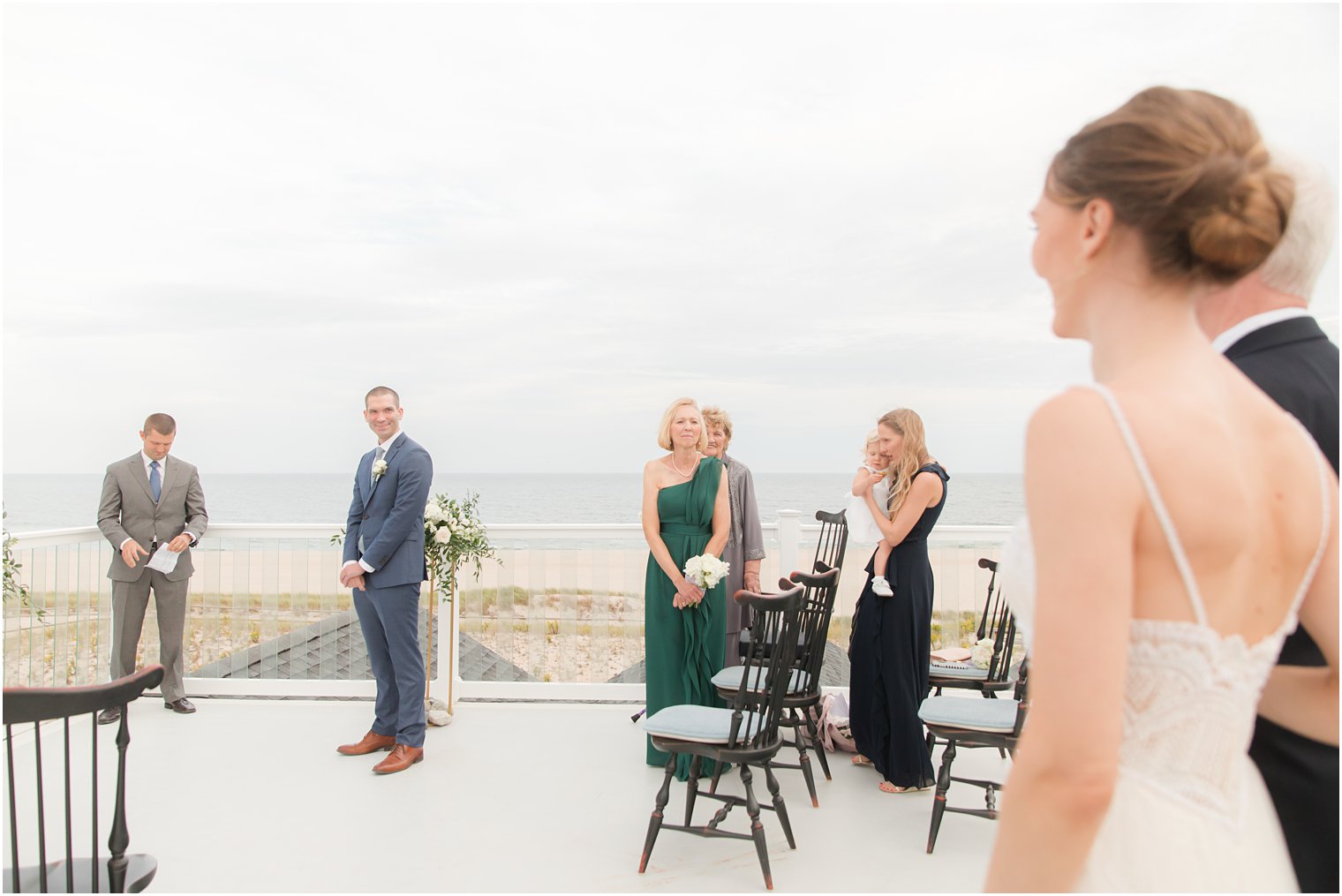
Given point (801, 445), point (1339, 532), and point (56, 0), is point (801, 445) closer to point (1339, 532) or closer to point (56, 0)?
point (56, 0)

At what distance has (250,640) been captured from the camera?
6.12 m

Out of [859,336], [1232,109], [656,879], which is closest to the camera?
[1232,109]

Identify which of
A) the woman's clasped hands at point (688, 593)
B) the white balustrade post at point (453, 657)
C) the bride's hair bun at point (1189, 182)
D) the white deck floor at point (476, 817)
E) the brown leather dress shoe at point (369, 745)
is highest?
the bride's hair bun at point (1189, 182)

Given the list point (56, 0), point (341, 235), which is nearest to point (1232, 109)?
point (56, 0)

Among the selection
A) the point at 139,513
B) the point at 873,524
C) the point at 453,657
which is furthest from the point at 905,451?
the point at 139,513

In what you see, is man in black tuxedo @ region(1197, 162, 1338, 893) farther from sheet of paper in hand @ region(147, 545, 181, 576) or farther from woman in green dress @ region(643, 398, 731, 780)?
sheet of paper in hand @ region(147, 545, 181, 576)

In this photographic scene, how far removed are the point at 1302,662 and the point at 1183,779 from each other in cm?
36

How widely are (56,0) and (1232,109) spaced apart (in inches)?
373

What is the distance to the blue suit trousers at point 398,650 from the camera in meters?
4.75

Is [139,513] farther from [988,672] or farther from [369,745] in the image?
[988,672]

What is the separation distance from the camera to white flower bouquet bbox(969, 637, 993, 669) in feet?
15.2

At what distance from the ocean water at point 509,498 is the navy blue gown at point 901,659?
77.2 ft

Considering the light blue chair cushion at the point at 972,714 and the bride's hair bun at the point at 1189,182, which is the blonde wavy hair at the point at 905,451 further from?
the bride's hair bun at the point at 1189,182

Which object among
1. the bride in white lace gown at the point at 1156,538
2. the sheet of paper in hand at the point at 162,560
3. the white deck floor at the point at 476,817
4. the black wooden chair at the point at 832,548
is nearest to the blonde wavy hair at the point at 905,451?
the black wooden chair at the point at 832,548
